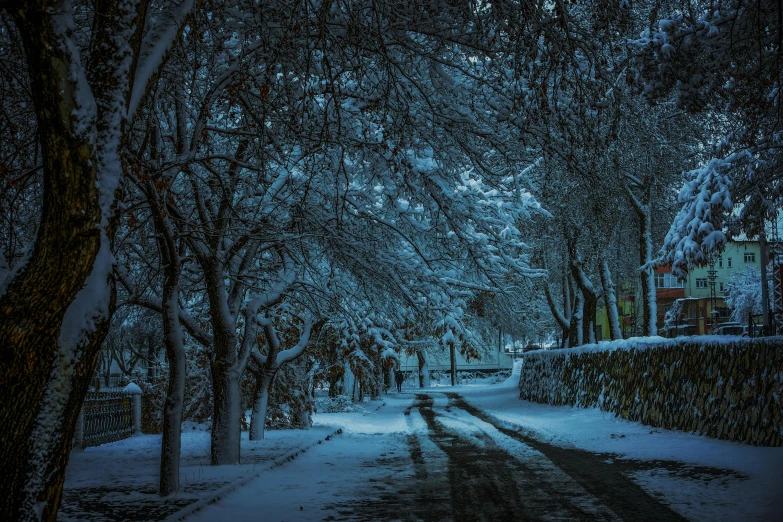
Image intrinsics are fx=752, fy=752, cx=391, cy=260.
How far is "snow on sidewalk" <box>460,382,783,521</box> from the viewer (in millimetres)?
8500

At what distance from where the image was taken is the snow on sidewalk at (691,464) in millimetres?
8500

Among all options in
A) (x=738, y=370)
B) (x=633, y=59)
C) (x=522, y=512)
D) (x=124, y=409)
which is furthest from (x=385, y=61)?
(x=124, y=409)

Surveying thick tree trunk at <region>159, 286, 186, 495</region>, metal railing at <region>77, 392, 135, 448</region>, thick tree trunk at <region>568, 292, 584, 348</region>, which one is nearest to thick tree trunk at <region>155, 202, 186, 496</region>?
thick tree trunk at <region>159, 286, 186, 495</region>

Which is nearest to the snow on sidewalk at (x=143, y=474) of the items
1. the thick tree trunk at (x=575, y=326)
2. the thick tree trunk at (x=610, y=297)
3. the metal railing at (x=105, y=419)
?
the metal railing at (x=105, y=419)

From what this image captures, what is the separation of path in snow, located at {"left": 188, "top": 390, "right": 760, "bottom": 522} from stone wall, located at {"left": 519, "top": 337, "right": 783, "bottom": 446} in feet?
7.01

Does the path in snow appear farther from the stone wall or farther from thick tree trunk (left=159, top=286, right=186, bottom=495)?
the stone wall

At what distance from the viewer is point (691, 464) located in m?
12.3

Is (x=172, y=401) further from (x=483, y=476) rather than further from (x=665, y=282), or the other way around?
(x=665, y=282)

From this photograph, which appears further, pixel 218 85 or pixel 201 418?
pixel 201 418

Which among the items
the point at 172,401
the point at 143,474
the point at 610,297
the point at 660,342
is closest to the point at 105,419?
the point at 143,474

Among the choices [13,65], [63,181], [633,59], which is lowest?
[63,181]

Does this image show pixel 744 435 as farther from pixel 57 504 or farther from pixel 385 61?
pixel 57 504

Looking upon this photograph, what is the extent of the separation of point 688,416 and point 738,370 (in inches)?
100.0

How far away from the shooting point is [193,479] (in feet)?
36.8
